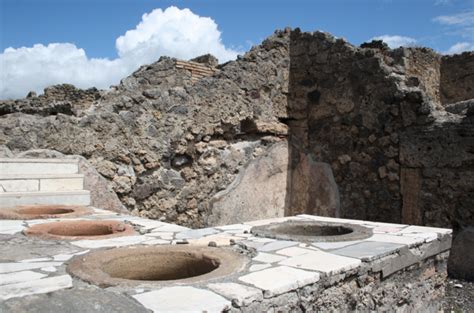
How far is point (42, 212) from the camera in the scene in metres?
4.36

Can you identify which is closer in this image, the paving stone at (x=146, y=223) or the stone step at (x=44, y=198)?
the paving stone at (x=146, y=223)

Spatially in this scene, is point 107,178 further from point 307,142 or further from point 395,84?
point 395,84

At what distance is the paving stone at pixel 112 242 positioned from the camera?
9.76 feet

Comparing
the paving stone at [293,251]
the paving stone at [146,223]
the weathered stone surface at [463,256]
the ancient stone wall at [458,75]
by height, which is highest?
the ancient stone wall at [458,75]

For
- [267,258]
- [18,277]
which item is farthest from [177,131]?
[18,277]

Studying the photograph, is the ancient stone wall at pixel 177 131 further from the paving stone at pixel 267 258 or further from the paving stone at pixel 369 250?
the paving stone at pixel 369 250

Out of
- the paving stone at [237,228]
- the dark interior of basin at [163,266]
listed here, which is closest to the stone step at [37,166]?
the paving stone at [237,228]

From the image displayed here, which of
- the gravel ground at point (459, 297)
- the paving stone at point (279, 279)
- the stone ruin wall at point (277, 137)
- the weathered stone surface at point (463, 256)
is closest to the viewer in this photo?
the paving stone at point (279, 279)

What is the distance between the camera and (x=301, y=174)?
7105mm

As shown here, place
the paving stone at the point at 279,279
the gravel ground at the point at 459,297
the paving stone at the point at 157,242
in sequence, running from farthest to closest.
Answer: the gravel ground at the point at 459,297
the paving stone at the point at 157,242
the paving stone at the point at 279,279

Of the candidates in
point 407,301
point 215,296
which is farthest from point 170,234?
point 407,301

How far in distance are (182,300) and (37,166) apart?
137 inches

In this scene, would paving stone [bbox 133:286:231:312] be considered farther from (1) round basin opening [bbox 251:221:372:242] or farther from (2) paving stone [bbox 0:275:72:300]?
(1) round basin opening [bbox 251:221:372:242]

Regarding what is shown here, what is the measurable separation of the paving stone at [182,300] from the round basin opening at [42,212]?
2.36m
